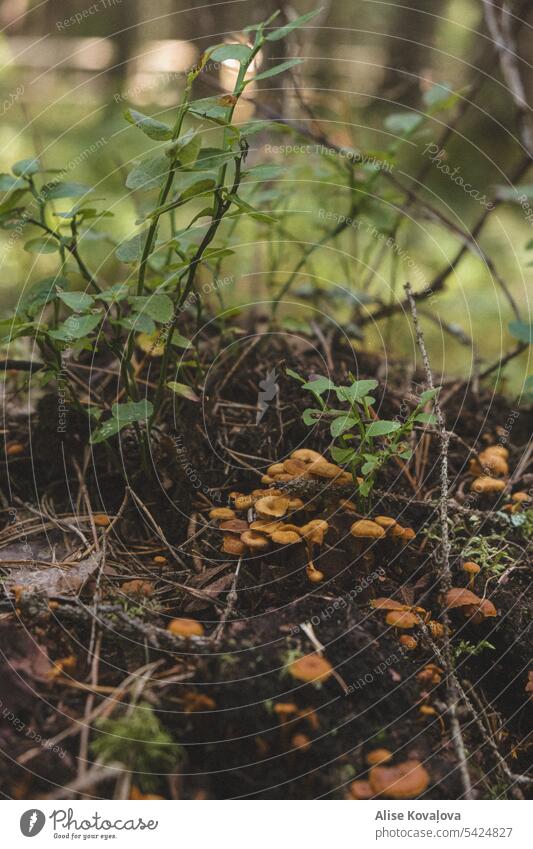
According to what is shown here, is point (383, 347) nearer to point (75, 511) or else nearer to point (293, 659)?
point (75, 511)

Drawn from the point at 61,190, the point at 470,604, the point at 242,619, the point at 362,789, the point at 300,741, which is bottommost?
the point at 362,789

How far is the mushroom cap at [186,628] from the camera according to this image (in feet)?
4.88

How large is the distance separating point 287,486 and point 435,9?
5.06 meters

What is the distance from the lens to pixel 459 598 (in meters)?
1.69

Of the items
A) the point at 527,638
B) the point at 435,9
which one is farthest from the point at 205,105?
the point at 435,9

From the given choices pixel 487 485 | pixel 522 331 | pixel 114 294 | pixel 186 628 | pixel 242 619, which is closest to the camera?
pixel 186 628

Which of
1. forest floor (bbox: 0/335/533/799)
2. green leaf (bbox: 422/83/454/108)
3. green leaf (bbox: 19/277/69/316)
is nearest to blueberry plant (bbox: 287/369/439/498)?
forest floor (bbox: 0/335/533/799)

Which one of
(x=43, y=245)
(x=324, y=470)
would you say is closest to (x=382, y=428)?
(x=324, y=470)

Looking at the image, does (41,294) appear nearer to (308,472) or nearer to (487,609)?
(308,472)

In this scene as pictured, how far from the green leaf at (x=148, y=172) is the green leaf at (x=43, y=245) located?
0.43 metres

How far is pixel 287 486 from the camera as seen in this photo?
1853 millimetres

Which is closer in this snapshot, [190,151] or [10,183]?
[190,151]

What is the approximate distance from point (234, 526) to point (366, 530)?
368 mm

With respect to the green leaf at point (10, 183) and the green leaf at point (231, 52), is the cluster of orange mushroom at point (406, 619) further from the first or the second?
the green leaf at point (10, 183)
